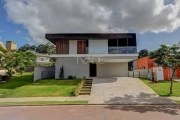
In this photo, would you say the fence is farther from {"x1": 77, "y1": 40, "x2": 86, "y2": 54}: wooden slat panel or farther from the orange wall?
the orange wall

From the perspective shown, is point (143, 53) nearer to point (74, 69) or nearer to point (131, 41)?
point (131, 41)

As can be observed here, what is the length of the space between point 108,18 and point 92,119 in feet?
42.2

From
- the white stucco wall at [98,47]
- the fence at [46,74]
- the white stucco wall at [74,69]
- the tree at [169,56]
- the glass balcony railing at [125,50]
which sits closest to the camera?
the tree at [169,56]

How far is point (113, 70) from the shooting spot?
2127cm

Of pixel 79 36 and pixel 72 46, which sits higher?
pixel 79 36

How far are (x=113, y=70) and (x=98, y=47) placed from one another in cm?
613

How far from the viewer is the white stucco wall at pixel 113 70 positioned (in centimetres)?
2111

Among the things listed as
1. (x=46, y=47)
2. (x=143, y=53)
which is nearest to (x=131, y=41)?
(x=143, y=53)

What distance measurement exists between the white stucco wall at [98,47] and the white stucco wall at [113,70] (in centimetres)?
406

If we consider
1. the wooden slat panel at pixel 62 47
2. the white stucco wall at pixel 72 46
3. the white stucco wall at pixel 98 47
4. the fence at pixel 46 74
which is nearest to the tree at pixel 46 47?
the fence at pixel 46 74

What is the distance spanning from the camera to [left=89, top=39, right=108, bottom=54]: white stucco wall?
16.6 metres

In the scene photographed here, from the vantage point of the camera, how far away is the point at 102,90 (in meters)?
13.1

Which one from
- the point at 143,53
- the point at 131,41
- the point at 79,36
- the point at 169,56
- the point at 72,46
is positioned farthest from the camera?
the point at 143,53

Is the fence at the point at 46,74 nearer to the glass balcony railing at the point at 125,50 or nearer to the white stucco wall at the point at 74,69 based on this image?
the white stucco wall at the point at 74,69
